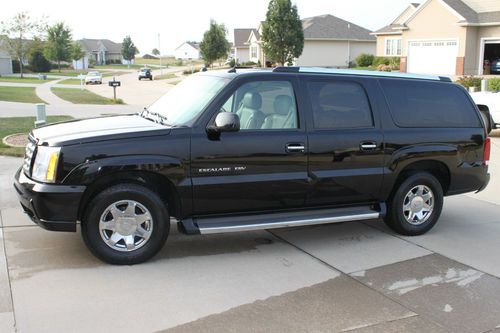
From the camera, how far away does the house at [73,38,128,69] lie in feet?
416

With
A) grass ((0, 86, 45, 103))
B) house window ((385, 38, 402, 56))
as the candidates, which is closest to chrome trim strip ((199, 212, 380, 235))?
grass ((0, 86, 45, 103))

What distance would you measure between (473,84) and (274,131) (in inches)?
901

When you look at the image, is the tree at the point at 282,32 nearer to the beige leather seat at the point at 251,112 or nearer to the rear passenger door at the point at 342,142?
the rear passenger door at the point at 342,142

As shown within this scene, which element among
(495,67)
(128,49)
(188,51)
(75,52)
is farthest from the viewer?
(188,51)

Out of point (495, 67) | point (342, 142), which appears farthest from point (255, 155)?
point (495, 67)

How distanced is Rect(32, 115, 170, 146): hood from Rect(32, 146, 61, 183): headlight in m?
0.07

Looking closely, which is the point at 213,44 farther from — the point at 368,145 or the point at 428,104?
the point at 368,145

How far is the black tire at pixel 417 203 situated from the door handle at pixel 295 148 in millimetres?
1414

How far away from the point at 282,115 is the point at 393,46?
4523 centimetres

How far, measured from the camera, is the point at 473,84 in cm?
2527

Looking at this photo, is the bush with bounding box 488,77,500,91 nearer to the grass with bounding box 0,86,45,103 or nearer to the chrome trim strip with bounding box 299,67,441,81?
the chrome trim strip with bounding box 299,67,441,81

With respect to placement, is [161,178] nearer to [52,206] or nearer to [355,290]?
[52,206]

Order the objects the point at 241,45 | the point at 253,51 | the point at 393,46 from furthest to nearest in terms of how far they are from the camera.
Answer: the point at 241,45, the point at 253,51, the point at 393,46

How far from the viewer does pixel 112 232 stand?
4832 mm
